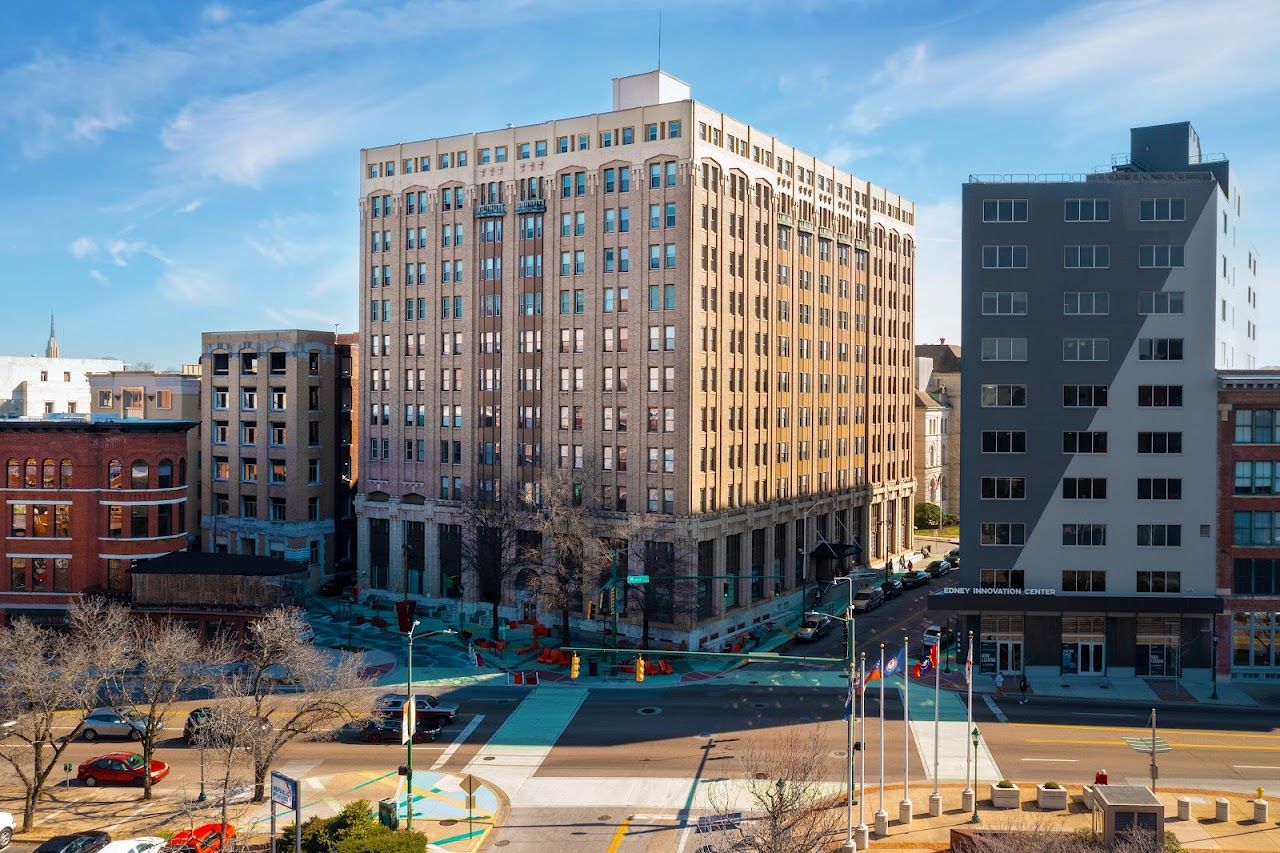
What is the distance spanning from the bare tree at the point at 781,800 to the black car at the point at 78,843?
23152mm

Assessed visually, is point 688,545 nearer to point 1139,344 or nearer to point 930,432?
point 1139,344

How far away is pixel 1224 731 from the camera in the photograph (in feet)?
199

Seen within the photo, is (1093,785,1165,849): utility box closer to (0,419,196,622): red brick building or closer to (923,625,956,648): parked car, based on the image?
(923,625,956,648): parked car

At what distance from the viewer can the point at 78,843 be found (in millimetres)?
42531

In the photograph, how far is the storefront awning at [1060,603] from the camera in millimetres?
71125

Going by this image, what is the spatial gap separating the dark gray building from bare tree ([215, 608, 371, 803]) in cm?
3829

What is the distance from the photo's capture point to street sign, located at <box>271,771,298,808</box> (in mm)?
37491

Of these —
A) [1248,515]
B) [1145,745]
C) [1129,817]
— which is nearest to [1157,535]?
[1248,515]

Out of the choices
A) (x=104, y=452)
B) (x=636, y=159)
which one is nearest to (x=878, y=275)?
(x=636, y=159)

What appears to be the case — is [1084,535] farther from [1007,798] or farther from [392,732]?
[392,732]

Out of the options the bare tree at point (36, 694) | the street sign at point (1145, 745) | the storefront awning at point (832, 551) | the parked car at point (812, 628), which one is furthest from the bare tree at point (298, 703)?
the storefront awning at point (832, 551)

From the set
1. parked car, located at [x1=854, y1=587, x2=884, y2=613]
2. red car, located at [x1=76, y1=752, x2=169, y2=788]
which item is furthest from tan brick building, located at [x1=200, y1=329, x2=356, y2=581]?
red car, located at [x1=76, y1=752, x2=169, y2=788]

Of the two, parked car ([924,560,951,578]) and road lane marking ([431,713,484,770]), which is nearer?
road lane marking ([431,713,484,770])

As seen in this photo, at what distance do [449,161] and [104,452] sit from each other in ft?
116
